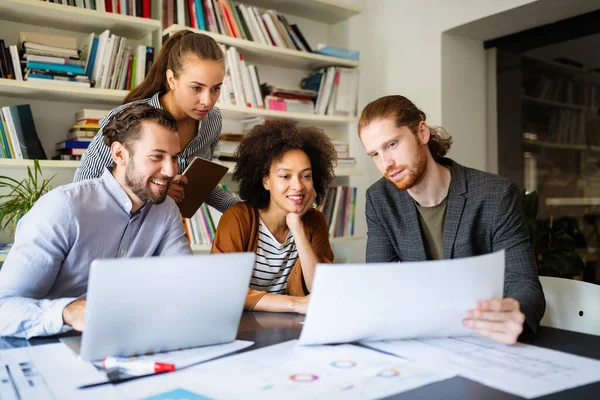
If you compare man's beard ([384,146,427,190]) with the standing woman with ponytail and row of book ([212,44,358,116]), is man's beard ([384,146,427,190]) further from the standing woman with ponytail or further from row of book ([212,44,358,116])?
row of book ([212,44,358,116])

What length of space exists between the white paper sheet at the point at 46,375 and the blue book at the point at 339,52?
2.81 m

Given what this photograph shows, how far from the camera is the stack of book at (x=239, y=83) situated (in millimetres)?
3160

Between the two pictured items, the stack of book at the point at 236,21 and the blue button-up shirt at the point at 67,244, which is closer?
the blue button-up shirt at the point at 67,244

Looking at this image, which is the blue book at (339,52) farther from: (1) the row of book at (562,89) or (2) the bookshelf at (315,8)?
(1) the row of book at (562,89)

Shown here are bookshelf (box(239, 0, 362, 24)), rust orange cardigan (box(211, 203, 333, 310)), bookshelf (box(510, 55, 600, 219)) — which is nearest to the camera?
rust orange cardigan (box(211, 203, 333, 310))

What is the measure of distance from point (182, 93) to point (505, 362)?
1.44 meters

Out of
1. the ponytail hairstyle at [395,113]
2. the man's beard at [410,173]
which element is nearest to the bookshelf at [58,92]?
the ponytail hairstyle at [395,113]

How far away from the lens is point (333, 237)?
3.46 m

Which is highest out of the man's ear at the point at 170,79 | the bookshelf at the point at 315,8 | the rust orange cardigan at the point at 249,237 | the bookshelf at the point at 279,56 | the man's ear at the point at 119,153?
the bookshelf at the point at 315,8

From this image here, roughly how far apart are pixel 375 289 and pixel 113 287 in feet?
1.44

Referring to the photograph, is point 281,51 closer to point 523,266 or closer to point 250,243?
point 250,243

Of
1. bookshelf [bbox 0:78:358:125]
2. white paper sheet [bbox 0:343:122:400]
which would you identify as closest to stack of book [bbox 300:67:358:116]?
bookshelf [bbox 0:78:358:125]

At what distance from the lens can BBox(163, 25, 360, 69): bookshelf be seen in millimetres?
3129

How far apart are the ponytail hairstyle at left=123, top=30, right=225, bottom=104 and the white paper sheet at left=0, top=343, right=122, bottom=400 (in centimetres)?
124
